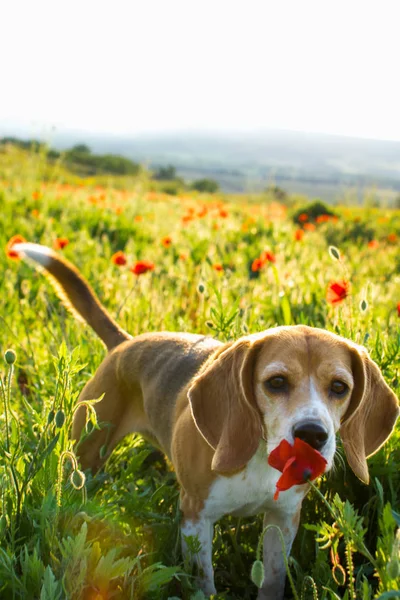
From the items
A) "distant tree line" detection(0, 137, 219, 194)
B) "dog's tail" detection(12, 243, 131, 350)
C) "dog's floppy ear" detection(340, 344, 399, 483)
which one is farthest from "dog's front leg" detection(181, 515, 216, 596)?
"distant tree line" detection(0, 137, 219, 194)

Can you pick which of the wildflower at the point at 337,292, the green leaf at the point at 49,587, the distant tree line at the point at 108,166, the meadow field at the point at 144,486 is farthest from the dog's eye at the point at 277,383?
the distant tree line at the point at 108,166

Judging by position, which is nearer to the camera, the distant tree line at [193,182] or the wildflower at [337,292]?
the wildflower at [337,292]

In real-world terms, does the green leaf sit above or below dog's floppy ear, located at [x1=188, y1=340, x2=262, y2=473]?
below

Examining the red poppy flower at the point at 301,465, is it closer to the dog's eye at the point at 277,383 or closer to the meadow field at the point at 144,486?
the meadow field at the point at 144,486

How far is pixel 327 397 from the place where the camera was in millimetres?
2166

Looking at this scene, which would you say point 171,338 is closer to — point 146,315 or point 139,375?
point 139,375

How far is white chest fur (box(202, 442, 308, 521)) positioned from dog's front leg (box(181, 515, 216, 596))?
5 cm

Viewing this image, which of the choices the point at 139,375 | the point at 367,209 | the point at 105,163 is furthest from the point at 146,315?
the point at 105,163

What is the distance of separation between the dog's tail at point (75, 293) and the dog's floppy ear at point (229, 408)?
112 cm

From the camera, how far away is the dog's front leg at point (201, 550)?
7.91ft

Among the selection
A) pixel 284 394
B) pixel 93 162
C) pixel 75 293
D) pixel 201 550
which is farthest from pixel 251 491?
pixel 93 162

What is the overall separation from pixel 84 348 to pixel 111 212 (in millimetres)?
5259

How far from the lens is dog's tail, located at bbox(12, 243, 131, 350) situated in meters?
3.40

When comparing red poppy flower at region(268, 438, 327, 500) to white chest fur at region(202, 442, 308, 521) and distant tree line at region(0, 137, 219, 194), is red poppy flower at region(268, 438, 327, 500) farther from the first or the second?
distant tree line at region(0, 137, 219, 194)
